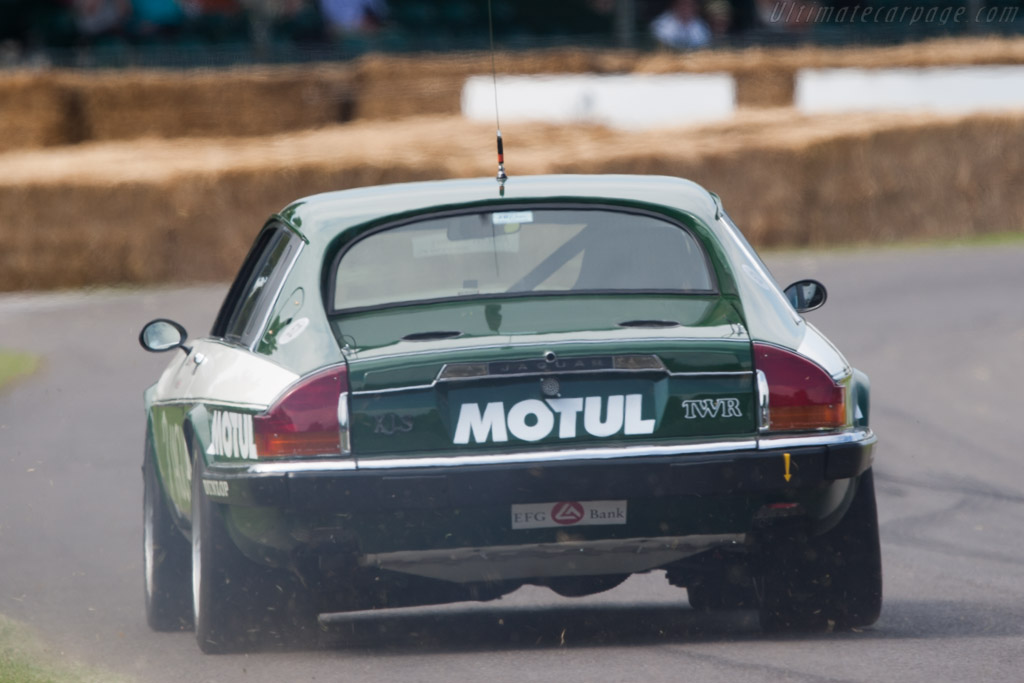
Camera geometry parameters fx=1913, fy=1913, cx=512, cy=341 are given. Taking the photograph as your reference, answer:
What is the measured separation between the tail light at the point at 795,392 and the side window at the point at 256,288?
1477mm

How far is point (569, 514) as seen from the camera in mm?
5148

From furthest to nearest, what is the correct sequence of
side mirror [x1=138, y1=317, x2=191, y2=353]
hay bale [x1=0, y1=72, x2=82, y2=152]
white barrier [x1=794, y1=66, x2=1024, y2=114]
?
1. hay bale [x1=0, y1=72, x2=82, y2=152]
2. white barrier [x1=794, y1=66, x2=1024, y2=114]
3. side mirror [x1=138, y1=317, x2=191, y2=353]

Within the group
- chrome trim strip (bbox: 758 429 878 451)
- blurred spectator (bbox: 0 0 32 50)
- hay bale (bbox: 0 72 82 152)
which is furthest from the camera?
blurred spectator (bbox: 0 0 32 50)

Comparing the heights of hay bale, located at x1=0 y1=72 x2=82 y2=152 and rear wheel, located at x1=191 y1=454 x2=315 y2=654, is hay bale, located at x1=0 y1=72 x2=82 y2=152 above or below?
above

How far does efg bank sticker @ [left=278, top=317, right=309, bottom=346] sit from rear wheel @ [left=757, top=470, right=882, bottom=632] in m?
1.45

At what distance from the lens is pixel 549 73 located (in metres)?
24.7

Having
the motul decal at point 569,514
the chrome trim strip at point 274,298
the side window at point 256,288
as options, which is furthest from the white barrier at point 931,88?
the motul decal at point 569,514

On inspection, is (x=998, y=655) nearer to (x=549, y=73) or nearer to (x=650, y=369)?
(x=650, y=369)

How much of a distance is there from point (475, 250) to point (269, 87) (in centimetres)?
2079

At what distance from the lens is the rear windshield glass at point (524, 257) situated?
5.54 meters

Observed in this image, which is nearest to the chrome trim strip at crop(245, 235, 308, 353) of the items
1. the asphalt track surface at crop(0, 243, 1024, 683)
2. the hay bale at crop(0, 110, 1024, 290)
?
the asphalt track surface at crop(0, 243, 1024, 683)

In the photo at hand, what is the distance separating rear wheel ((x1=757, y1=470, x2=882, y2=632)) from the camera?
5.51 metres

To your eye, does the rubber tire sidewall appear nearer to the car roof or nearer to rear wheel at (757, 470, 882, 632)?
the car roof

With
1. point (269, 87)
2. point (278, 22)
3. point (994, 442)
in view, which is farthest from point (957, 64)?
point (994, 442)
